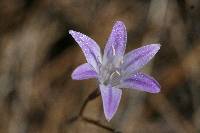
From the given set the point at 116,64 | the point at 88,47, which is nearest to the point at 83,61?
the point at 116,64

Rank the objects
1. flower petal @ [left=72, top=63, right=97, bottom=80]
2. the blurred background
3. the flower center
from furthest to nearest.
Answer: the blurred background
the flower center
flower petal @ [left=72, top=63, right=97, bottom=80]

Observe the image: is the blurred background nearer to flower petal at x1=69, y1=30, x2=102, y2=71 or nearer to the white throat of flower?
the white throat of flower

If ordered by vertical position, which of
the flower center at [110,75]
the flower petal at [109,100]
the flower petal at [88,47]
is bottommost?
the flower petal at [109,100]

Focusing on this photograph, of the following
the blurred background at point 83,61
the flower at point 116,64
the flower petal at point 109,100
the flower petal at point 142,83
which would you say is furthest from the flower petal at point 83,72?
the blurred background at point 83,61

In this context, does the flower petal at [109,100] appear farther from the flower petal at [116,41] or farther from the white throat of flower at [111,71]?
the flower petal at [116,41]

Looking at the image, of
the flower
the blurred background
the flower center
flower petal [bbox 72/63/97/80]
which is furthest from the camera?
the blurred background

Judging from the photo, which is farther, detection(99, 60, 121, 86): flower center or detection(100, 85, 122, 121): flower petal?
detection(99, 60, 121, 86): flower center

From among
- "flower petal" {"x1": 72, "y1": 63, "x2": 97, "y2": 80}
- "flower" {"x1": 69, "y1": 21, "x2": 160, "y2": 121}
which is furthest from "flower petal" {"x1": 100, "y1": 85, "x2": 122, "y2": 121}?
"flower petal" {"x1": 72, "y1": 63, "x2": 97, "y2": 80}

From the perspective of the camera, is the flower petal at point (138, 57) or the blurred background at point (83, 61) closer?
the flower petal at point (138, 57)
